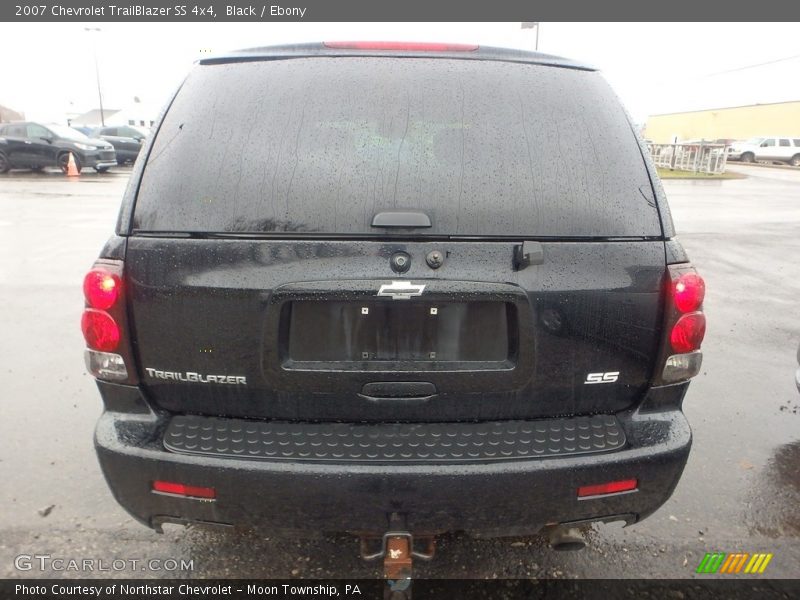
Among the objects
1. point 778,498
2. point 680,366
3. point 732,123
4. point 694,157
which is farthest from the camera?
point 732,123

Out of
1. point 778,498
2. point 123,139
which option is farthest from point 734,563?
point 123,139

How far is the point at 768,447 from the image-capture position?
358cm

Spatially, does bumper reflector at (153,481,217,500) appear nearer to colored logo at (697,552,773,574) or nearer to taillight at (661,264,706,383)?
taillight at (661,264,706,383)

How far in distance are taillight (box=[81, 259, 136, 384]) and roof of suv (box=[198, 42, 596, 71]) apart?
3.33ft

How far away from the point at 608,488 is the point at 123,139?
2878 cm

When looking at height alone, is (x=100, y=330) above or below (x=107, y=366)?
above

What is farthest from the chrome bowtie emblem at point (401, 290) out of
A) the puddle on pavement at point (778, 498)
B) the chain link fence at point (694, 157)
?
the chain link fence at point (694, 157)

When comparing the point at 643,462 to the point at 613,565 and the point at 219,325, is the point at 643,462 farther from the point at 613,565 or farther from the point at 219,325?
the point at 219,325

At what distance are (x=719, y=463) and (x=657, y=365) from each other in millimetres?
1780

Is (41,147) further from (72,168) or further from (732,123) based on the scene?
(732,123)

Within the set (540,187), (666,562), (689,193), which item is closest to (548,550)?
(666,562)

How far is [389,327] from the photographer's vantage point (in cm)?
194

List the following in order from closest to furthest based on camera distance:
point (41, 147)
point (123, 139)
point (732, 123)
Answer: point (41, 147) → point (123, 139) → point (732, 123)

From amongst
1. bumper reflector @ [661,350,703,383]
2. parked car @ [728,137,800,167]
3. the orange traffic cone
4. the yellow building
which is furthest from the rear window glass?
the yellow building
